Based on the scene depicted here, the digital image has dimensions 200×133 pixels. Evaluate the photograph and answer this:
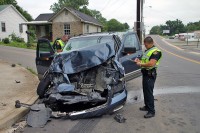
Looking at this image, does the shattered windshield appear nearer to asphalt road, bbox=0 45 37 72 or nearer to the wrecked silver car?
the wrecked silver car

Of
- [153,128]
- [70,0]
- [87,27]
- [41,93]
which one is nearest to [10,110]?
[41,93]

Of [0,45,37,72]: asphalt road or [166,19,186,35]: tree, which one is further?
[166,19,186,35]: tree

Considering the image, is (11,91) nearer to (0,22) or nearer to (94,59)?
(94,59)

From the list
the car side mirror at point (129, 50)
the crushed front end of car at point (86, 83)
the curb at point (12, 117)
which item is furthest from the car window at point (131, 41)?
the curb at point (12, 117)

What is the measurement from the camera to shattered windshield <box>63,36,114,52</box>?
7.88 m

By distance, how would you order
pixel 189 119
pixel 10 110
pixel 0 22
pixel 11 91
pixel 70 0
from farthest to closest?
pixel 70 0, pixel 0 22, pixel 11 91, pixel 10 110, pixel 189 119

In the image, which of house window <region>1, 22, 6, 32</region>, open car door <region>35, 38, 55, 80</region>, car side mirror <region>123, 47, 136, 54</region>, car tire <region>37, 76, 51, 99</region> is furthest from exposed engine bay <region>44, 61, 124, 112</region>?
house window <region>1, 22, 6, 32</region>

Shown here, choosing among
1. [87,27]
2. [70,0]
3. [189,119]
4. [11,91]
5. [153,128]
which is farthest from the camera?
[70,0]

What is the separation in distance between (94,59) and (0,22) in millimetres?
35002

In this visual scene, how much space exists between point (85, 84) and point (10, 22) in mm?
36368

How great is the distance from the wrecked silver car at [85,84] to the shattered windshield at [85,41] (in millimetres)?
1337

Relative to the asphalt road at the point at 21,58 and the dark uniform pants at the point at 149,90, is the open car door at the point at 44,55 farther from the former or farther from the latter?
the asphalt road at the point at 21,58

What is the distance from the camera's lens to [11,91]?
8039mm

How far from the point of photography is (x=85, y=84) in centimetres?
621
